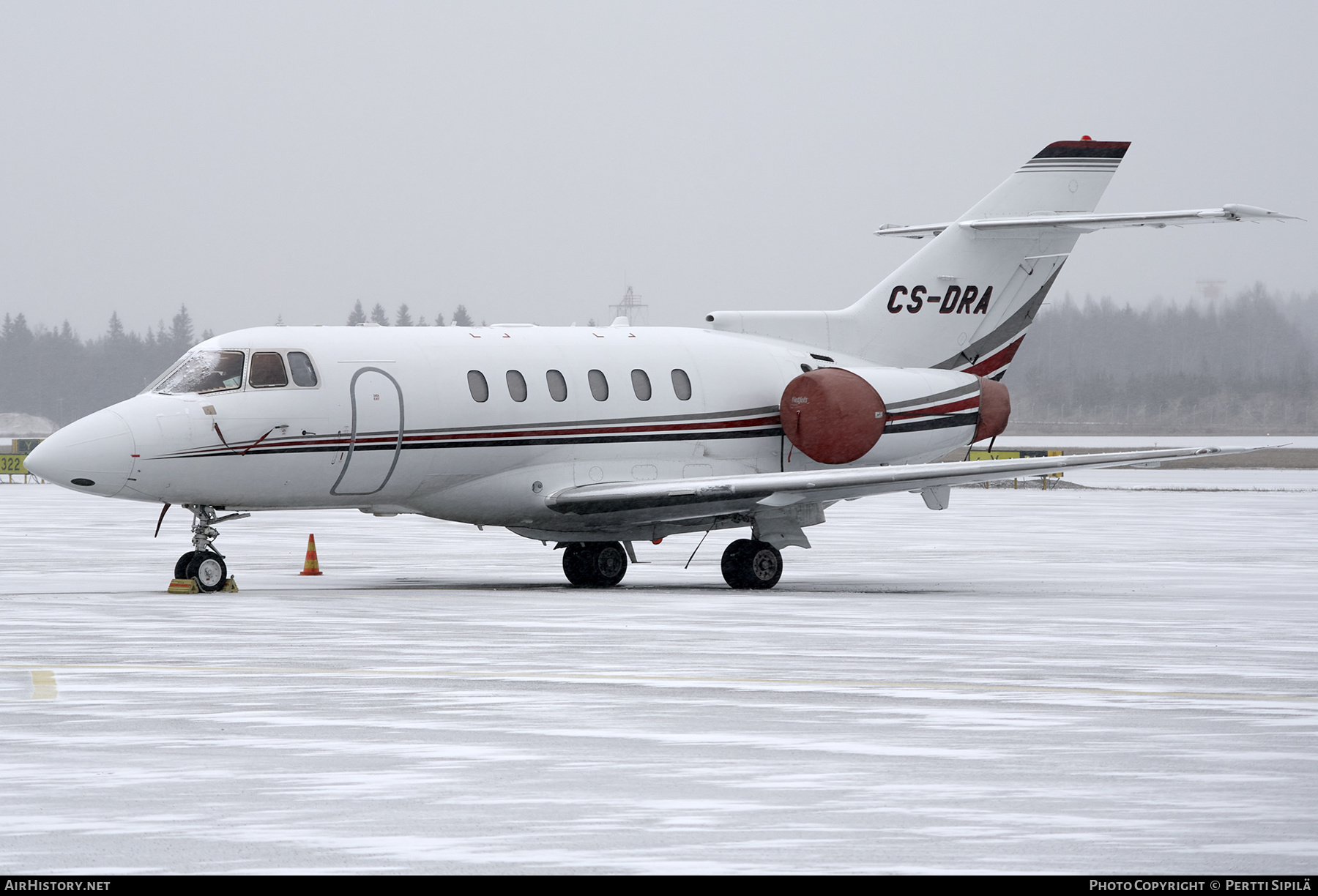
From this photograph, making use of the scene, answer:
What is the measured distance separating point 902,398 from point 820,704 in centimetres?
1392

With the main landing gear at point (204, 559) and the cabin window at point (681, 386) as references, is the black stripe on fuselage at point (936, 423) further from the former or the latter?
the main landing gear at point (204, 559)

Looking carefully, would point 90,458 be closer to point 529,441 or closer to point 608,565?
point 529,441

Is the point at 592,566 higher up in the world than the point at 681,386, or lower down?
lower down

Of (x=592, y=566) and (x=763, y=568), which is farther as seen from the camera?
(x=592, y=566)

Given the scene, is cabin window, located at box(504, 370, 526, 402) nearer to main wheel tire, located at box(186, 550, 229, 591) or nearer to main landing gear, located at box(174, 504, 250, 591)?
main landing gear, located at box(174, 504, 250, 591)

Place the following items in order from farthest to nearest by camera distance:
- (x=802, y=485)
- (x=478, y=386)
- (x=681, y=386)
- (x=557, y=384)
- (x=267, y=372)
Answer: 1. (x=681, y=386)
2. (x=557, y=384)
3. (x=478, y=386)
4. (x=802, y=485)
5. (x=267, y=372)

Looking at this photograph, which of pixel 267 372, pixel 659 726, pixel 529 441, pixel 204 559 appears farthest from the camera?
pixel 529 441

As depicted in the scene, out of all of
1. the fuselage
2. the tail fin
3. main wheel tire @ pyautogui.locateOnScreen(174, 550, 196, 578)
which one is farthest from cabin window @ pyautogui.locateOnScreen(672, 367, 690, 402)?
main wheel tire @ pyautogui.locateOnScreen(174, 550, 196, 578)

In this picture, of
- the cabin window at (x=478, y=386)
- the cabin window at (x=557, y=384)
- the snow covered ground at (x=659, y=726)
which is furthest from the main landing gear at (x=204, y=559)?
the cabin window at (x=557, y=384)

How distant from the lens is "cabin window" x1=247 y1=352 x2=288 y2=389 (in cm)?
2089

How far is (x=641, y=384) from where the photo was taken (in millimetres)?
23688

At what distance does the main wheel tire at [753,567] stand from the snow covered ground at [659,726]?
41cm

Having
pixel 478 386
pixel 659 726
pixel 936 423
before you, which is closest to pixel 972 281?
pixel 936 423

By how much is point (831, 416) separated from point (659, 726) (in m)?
13.8
